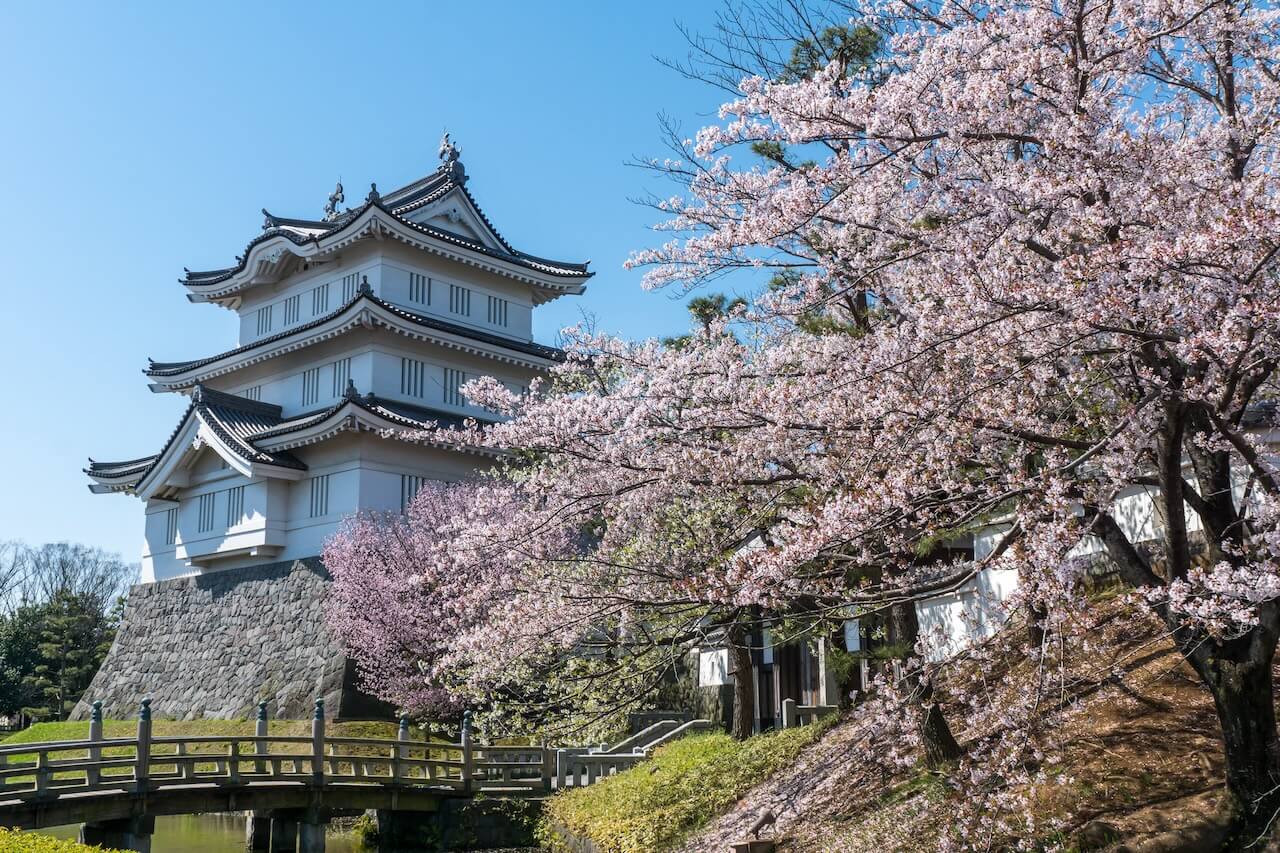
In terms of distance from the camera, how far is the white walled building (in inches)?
1040

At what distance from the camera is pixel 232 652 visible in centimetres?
2695

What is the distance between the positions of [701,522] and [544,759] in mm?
8526

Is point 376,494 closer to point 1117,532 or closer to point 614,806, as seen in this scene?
point 614,806

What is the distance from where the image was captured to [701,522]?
11.9 m

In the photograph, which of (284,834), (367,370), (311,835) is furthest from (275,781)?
(367,370)

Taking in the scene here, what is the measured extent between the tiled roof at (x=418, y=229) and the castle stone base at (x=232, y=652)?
30.3ft

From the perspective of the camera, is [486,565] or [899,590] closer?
[899,590]

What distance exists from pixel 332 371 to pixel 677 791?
18790 millimetres

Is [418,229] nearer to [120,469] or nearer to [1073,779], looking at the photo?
[120,469]

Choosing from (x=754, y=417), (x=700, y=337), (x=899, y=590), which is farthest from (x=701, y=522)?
(x=899, y=590)

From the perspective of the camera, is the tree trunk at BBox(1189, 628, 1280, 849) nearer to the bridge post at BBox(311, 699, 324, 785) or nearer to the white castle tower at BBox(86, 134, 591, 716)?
the bridge post at BBox(311, 699, 324, 785)

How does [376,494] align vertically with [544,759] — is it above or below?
above

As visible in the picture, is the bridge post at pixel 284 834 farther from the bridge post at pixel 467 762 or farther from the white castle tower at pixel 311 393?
the white castle tower at pixel 311 393

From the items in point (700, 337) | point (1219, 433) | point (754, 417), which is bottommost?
point (1219, 433)
